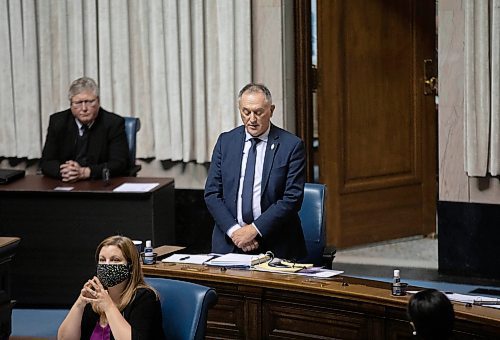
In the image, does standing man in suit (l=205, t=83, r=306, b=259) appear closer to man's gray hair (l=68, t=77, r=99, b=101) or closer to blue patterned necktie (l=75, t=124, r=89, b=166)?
man's gray hair (l=68, t=77, r=99, b=101)

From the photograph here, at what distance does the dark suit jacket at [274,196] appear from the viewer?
6395 mm

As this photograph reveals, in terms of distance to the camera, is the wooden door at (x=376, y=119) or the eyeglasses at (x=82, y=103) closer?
the eyeglasses at (x=82, y=103)

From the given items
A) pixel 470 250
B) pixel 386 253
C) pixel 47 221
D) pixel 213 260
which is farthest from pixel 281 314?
pixel 386 253

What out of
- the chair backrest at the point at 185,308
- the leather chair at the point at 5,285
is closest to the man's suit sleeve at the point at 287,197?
the leather chair at the point at 5,285

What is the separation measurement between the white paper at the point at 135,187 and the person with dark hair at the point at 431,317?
168 inches

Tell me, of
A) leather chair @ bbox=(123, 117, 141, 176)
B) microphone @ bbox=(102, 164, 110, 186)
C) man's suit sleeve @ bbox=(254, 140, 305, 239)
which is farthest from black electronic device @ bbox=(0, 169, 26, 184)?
man's suit sleeve @ bbox=(254, 140, 305, 239)

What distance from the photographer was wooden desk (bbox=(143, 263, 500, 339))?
5188mm

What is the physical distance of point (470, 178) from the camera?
8.62 m

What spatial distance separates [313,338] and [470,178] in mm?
3448

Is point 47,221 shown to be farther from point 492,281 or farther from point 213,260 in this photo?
point 492,281

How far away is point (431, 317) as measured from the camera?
3.66m

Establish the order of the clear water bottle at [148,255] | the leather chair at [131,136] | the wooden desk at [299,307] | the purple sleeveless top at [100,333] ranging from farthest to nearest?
the leather chair at [131,136] < the clear water bottle at [148,255] < the wooden desk at [299,307] < the purple sleeveless top at [100,333]

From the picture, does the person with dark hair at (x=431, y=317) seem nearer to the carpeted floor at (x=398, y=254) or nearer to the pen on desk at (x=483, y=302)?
the pen on desk at (x=483, y=302)

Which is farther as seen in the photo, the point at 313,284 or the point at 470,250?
the point at 470,250
